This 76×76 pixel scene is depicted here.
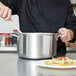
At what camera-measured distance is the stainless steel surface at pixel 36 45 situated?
115 cm

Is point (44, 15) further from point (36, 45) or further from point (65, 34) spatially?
point (36, 45)

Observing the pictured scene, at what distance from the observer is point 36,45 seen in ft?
3.76

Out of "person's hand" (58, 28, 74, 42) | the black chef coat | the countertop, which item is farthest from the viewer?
the black chef coat

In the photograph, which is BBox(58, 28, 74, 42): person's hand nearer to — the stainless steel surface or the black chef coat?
the stainless steel surface

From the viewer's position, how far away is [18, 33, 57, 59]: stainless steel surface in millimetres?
1149

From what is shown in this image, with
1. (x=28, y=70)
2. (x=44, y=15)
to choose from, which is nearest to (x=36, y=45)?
(x=28, y=70)

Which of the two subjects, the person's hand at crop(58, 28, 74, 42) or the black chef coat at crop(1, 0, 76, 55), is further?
the black chef coat at crop(1, 0, 76, 55)

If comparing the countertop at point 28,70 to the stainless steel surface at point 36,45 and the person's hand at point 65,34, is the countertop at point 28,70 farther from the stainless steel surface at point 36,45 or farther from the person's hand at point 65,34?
the person's hand at point 65,34

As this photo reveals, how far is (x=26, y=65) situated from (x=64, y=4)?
752 millimetres

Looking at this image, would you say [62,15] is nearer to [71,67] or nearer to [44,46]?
[44,46]

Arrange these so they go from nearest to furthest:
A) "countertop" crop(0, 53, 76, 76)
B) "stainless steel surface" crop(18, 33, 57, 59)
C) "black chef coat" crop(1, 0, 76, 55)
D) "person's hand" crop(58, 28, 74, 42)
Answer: "countertop" crop(0, 53, 76, 76), "stainless steel surface" crop(18, 33, 57, 59), "person's hand" crop(58, 28, 74, 42), "black chef coat" crop(1, 0, 76, 55)

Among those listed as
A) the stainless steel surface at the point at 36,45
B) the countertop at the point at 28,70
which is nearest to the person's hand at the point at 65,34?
the stainless steel surface at the point at 36,45

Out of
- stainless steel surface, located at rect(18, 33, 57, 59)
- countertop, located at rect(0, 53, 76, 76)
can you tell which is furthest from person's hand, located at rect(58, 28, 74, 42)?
countertop, located at rect(0, 53, 76, 76)

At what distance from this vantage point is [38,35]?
1.15 metres
